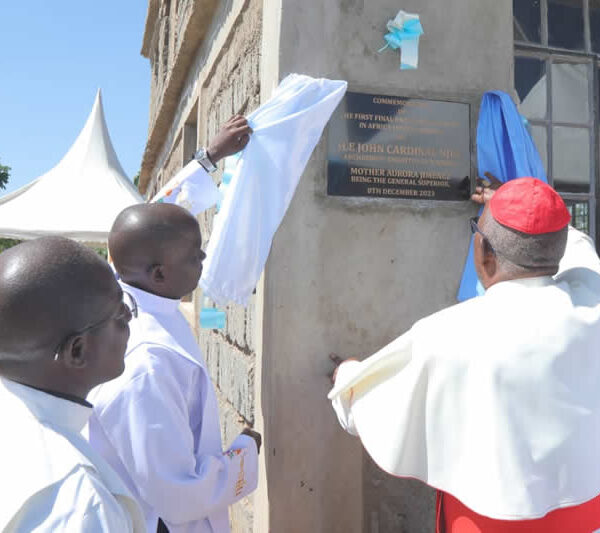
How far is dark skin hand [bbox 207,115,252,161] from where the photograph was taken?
2.62 metres

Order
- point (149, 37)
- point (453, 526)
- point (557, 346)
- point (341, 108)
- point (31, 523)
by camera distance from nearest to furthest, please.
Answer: point (31, 523)
point (557, 346)
point (453, 526)
point (341, 108)
point (149, 37)

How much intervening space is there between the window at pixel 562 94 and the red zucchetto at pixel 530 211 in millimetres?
2229

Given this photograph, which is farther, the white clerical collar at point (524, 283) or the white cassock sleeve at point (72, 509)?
the white clerical collar at point (524, 283)

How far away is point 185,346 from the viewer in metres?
1.78

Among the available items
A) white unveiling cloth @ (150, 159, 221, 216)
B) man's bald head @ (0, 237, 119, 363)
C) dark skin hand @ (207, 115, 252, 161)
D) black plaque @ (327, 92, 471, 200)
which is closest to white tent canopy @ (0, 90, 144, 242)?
white unveiling cloth @ (150, 159, 221, 216)

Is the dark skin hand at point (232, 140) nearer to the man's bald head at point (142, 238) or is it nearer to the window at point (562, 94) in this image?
the man's bald head at point (142, 238)

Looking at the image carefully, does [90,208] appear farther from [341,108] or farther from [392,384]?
[392,384]

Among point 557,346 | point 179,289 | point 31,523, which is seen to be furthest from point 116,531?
point 557,346

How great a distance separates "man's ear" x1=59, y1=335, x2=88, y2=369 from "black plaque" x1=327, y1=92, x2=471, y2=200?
1.93 metres

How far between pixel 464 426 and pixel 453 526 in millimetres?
437

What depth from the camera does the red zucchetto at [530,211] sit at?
1681mm

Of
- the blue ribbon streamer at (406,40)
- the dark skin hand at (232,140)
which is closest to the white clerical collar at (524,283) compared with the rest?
the dark skin hand at (232,140)

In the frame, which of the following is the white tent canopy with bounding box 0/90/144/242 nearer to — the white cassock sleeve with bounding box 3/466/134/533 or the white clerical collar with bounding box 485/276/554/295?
the white clerical collar with bounding box 485/276/554/295

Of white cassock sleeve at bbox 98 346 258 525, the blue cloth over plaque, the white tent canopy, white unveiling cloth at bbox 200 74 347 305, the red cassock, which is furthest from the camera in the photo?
the white tent canopy
